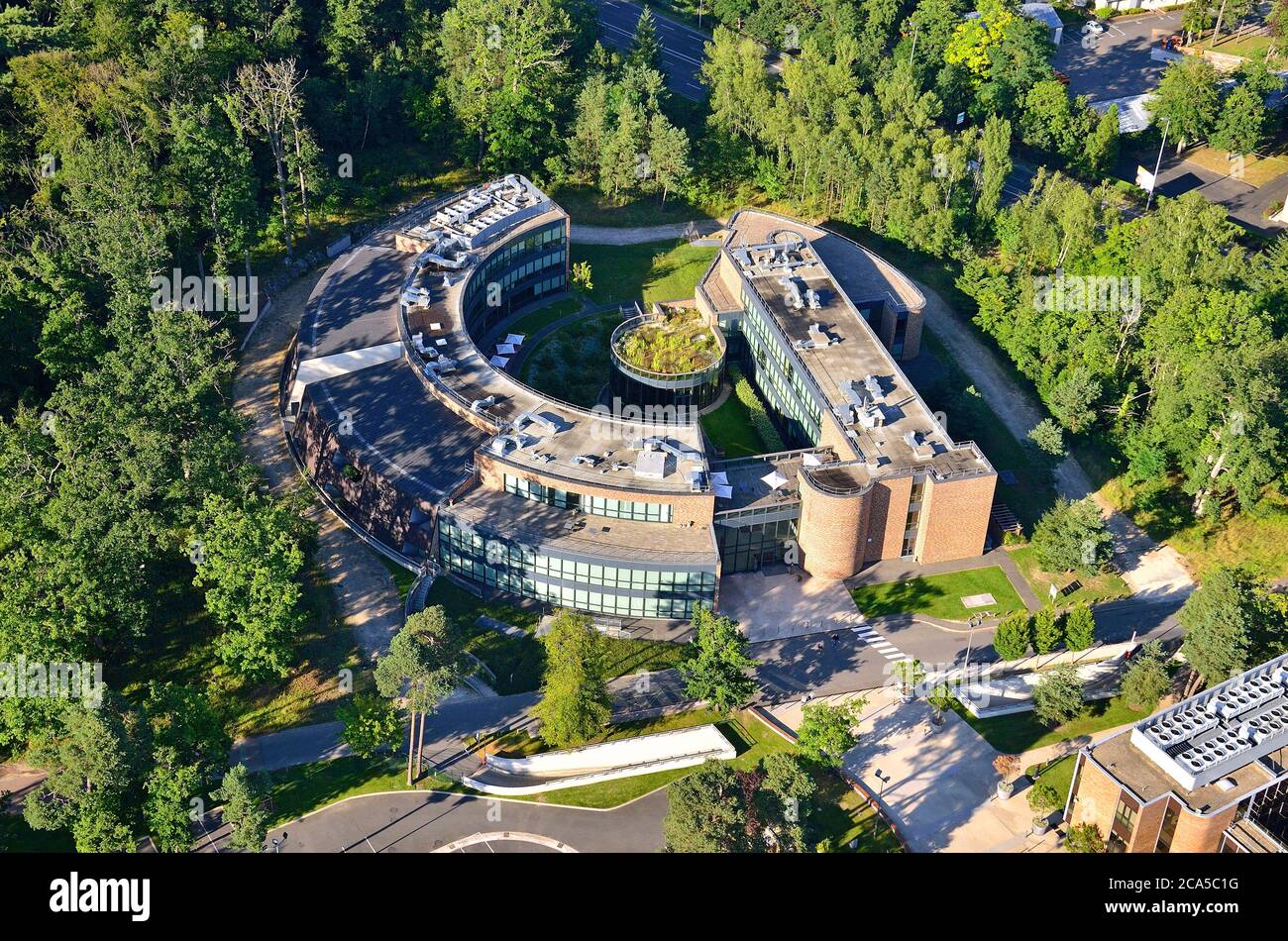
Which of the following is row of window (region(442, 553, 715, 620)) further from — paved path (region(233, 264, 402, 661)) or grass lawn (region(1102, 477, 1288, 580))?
grass lawn (region(1102, 477, 1288, 580))

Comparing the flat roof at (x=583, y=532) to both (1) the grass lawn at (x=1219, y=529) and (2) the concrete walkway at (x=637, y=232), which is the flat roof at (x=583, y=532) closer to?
(1) the grass lawn at (x=1219, y=529)

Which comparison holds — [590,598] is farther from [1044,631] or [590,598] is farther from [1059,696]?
[1059,696]

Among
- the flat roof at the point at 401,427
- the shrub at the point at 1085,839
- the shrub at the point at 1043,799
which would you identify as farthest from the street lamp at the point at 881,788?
the flat roof at the point at 401,427

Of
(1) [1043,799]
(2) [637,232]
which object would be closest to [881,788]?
(1) [1043,799]

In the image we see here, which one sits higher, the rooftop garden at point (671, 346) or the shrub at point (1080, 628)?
the rooftop garden at point (671, 346)

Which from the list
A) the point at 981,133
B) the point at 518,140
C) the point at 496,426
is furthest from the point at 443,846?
the point at 981,133

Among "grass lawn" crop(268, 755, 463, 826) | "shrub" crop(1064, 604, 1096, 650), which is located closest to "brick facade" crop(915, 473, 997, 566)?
"shrub" crop(1064, 604, 1096, 650)
